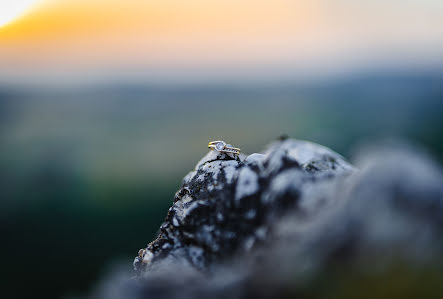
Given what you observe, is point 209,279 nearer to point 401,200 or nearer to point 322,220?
point 322,220

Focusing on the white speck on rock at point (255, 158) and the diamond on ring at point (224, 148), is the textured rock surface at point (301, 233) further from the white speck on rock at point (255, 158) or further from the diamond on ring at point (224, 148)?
the diamond on ring at point (224, 148)

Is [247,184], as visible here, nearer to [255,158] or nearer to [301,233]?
[255,158]

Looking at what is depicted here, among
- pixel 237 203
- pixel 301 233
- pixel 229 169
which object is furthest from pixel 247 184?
pixel 301 233

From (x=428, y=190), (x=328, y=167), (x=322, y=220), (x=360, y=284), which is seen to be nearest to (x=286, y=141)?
(x=328, y=167)

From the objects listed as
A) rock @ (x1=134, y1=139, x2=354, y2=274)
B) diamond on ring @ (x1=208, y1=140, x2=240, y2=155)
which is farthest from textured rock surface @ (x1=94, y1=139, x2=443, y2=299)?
diamond on ring @ (x1=208, y1=140, x2=240, y2=155)

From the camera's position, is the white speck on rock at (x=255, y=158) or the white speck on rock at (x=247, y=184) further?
the white speck on rock at (x=255, y=158)

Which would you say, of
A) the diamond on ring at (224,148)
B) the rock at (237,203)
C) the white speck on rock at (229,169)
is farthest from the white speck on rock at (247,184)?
the diamond on ring at (224,148)
